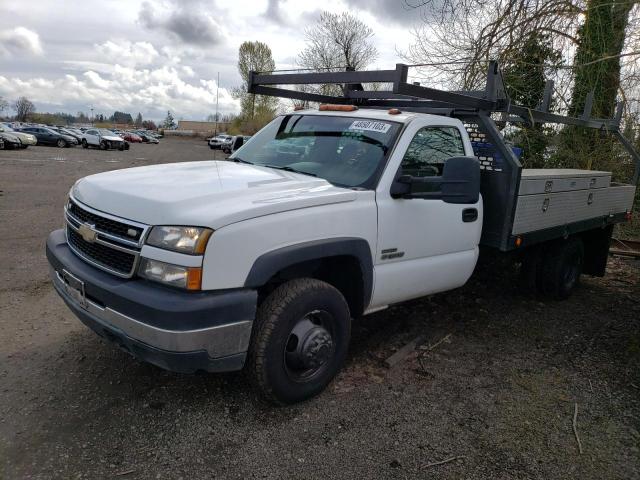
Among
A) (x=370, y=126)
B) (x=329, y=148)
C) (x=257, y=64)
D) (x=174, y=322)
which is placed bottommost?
(x=174, y=322)

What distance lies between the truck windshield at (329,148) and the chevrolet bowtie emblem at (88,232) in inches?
57.6

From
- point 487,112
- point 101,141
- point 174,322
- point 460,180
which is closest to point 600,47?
point 487,112

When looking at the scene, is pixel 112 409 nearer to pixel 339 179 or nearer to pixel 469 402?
pixel 339 179

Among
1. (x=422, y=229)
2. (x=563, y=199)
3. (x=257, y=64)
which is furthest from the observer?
(x=257, y=64)

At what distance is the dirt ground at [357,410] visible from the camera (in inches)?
107

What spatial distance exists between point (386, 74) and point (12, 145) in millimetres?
30860

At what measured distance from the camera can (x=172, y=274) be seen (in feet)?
8.62

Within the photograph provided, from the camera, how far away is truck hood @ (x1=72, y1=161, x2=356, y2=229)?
8.78 feet

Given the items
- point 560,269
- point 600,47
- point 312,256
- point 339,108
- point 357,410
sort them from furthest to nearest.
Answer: point 600,47 → point 560,269 → point 339,108 → point 357,410 → point 312,256

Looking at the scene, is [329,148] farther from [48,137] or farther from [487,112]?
[48,137]

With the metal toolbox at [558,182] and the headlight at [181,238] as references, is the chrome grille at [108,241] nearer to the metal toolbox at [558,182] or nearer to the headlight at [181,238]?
the headlight at [181,238]

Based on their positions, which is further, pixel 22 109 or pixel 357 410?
pixel 22 109

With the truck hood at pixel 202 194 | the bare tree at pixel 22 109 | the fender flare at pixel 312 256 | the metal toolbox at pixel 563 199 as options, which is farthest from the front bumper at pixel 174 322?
the bare tree at pixel 22 109

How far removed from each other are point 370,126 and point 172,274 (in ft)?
6.44
